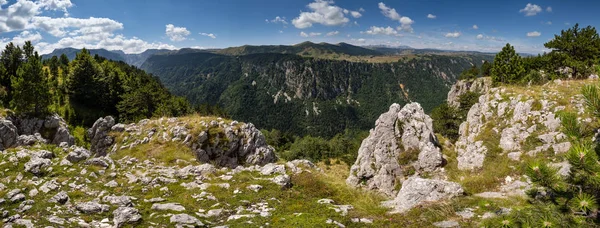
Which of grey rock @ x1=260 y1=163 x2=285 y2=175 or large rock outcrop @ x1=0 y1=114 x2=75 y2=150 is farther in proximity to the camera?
large rock outcrop @ x1=0 y1=114 x2=75 y2=150

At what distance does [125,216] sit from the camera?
1066 centimetres

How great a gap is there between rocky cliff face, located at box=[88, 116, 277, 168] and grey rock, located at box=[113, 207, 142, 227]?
17225 millimetres

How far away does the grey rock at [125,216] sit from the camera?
34.1 ft

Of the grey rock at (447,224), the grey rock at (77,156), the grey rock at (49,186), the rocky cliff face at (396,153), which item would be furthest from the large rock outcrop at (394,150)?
the grey rock at (77,156)

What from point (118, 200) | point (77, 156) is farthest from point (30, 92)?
point (118, 200)

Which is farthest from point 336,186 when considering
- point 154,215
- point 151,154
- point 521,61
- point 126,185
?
point 521,61

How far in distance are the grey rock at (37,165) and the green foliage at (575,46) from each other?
6252 centimetres

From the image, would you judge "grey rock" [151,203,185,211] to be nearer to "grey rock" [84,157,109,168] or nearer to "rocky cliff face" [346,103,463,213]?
"grey rock" [84,157,109,168]

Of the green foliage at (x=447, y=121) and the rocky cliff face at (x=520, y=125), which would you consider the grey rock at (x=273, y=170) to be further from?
the green foliage at (x=447, y=121)

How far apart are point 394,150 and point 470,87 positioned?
290ft

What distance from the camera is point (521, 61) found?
62.0 m

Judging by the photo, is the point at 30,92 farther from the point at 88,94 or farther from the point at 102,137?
the point at 88,94

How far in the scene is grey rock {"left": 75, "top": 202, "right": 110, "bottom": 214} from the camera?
1132cm

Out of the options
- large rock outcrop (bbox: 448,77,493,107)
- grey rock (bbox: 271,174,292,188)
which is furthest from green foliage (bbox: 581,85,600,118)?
large rock outcrop (bbox: 448,77,493,107)
